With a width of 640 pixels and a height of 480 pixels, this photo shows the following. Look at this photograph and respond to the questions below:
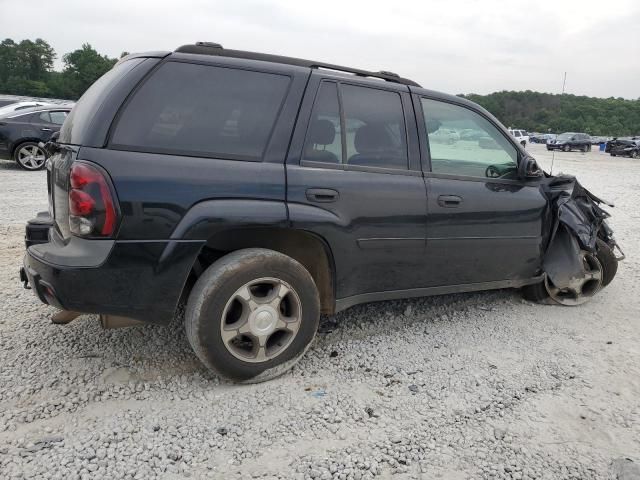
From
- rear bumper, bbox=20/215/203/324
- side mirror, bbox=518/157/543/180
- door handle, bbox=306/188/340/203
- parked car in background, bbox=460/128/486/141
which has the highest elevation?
parked car in background, bbox=460/128/486/141

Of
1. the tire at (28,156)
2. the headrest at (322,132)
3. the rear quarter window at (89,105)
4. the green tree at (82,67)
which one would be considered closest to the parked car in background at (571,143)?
the tire at (28,156)

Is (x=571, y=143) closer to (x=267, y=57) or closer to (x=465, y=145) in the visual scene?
(x=465, y=145)

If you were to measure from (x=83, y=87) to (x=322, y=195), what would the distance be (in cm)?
6921

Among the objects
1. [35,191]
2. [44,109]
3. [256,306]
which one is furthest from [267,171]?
[44,109]

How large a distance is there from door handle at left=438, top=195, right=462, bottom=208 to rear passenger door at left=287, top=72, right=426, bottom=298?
0.16m

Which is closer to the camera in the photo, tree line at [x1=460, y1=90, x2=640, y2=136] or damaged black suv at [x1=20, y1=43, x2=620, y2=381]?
damaged black suv at [x1=20, y1=43, x2=620, y2=381]

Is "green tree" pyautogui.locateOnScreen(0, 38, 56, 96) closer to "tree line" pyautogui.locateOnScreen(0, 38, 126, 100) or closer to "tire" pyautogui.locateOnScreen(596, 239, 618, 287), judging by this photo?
"tree line" pyautogui.locateOnScreen(0, 38, 126, 100)

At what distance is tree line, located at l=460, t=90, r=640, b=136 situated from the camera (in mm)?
78938

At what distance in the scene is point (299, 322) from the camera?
2977 mm

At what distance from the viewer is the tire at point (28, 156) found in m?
11.3

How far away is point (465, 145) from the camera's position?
3.70 m

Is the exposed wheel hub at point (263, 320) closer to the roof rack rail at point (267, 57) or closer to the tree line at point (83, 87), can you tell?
the roof rack rail at point (267, 57)

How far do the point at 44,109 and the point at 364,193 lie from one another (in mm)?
10957

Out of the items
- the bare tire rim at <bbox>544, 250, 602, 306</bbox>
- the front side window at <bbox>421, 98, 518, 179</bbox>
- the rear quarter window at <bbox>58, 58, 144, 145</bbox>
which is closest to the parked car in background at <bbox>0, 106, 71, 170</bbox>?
the rear quarter window at <bbox>58, 58, 144, 145</bbox>
